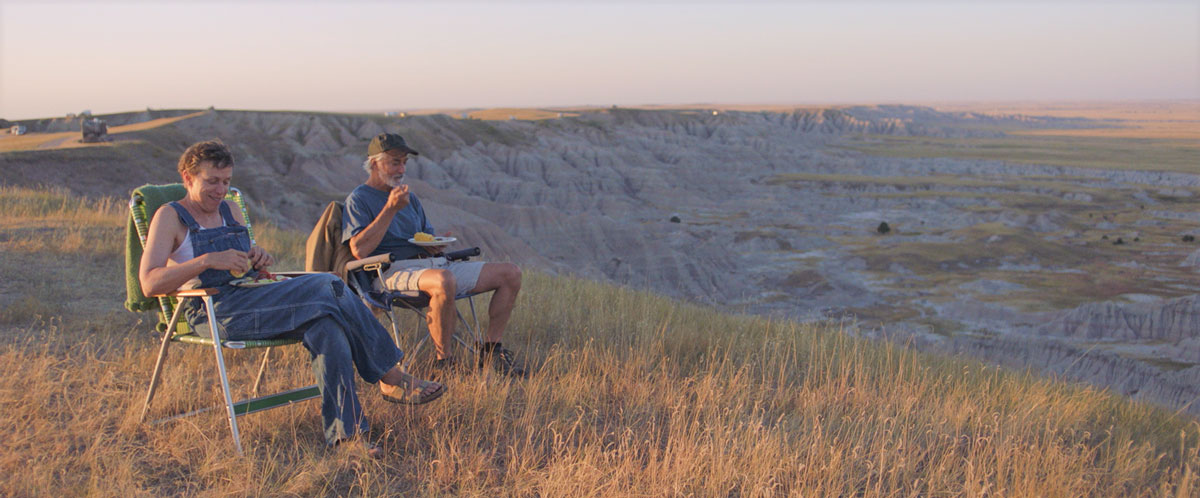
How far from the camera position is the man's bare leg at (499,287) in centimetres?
466

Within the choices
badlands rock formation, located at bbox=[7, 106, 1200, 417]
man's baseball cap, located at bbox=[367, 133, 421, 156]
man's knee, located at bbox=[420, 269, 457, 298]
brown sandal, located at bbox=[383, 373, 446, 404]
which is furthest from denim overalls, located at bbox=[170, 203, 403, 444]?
badlands rock formation, located at bbox=[7, 106, 1200, 417]

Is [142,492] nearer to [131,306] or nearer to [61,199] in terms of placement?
[131,306]

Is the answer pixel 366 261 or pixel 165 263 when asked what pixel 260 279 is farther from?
pixel 366 261

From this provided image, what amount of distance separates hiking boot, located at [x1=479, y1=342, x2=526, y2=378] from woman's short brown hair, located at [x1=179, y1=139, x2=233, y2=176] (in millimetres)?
1731

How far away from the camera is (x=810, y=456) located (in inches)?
135

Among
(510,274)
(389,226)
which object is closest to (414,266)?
(389,226)

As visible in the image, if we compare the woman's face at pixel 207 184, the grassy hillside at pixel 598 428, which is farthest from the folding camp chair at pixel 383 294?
the woman's face at pixel 207 184

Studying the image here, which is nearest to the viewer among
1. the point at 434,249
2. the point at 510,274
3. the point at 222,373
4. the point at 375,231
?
the point at 222,373

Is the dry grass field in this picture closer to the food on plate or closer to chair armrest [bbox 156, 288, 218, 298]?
the food on plate

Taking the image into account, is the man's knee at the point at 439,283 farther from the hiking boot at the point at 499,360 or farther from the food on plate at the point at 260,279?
the food on plate at the point at 260,279

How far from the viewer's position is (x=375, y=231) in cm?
446

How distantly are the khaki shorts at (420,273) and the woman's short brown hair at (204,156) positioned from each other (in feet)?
3.97

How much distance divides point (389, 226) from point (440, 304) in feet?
2.40

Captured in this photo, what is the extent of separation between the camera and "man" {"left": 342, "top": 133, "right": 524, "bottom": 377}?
14.4ft
